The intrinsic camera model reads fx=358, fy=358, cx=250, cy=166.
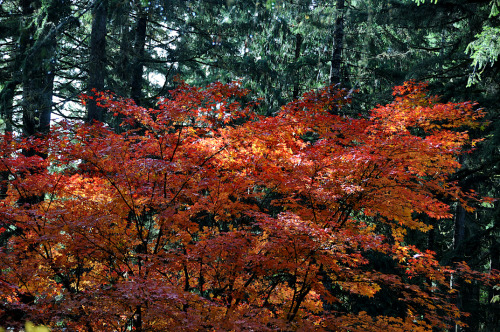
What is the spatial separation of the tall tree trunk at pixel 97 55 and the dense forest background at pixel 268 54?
27 mm

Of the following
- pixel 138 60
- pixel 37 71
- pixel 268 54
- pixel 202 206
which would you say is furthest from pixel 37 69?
pixel 268 54

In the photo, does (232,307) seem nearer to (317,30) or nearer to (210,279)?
(210,279)

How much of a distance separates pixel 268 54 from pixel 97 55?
7285 mm

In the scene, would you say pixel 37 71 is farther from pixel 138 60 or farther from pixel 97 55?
pixel 138 60

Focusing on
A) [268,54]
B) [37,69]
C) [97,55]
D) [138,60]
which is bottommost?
[37,69]

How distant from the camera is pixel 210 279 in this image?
6.74 m

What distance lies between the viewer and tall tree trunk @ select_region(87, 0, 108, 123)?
9.73 m

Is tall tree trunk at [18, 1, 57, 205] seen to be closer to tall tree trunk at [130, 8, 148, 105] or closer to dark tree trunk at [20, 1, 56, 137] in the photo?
dark tree trunk at [20, 1, 56, 137]

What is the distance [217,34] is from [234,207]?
8.66 metres

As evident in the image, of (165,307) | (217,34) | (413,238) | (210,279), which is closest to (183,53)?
(217,34)

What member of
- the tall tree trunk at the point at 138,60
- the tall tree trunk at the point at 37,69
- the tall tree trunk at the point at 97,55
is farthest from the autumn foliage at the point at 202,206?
the tall tree trunk at the point at 138,60

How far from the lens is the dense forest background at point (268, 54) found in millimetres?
9250

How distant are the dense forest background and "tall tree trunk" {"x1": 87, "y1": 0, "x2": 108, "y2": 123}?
27mm

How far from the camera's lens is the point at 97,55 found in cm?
976
